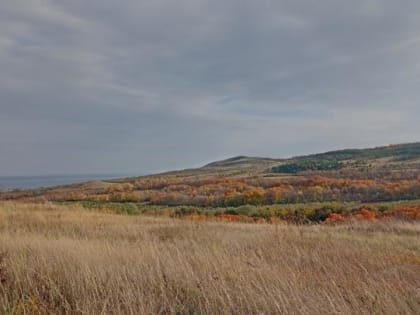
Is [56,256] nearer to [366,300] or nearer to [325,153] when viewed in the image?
[366,300]

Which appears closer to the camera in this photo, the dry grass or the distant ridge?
the dry grass

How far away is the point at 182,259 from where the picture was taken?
570cm

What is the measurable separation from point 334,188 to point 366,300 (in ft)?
161

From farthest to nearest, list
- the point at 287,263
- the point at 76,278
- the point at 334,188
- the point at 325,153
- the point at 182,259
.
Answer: the point at 325,153 < the point at 334,188 < the point at 287,263 < the point at 182,259 < the point at 76,278

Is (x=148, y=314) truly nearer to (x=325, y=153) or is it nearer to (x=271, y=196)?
(x=271, y=196)

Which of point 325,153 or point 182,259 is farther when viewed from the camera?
point 325,153

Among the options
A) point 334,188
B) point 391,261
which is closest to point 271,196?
point 334,188

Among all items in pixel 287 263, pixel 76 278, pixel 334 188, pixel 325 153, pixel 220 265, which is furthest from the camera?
pixel 325 153

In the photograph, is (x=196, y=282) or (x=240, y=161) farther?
(x=240, y=161)

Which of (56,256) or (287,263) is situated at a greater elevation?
(56,256)

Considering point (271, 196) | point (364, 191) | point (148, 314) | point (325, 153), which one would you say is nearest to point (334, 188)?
point (364, 191)

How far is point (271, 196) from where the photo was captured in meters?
48.1

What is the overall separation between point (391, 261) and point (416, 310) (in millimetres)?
2862

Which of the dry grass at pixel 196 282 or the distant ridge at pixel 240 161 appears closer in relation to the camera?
the dry grass at pixel 196 282
